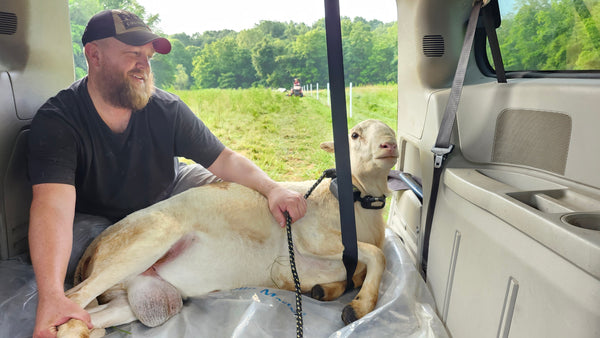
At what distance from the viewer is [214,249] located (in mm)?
1861

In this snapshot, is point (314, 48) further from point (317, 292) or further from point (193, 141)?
point (317, 292)

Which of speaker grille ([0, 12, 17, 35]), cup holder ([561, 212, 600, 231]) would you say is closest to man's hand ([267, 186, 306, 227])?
cup holder ([561, 212, 600, 231])

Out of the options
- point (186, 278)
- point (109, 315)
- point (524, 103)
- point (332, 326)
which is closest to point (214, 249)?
point (186, 278)

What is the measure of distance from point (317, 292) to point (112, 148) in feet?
4.02

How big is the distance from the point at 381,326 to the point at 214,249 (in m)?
0.81

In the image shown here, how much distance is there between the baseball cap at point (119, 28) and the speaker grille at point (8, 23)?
0.48m

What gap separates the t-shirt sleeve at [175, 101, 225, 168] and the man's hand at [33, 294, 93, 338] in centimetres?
93

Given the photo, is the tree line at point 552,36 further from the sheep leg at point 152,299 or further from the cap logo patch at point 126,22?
the sheep leg at point 152,299

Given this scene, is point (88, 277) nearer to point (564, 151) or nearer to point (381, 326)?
point (381, 326)

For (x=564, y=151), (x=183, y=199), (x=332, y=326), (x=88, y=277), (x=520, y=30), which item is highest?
(x=520, y=30)

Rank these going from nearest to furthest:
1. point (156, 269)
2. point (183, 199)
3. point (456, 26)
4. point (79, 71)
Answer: point (156, 269), point (183, 199), point (456, 26), point (79, 71)

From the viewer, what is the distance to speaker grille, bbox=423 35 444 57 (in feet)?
6.89

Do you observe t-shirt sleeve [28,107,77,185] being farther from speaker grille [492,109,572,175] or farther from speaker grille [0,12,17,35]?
speaker grille [492,109,572,175]

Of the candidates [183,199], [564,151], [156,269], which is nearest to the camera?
[564,151]
